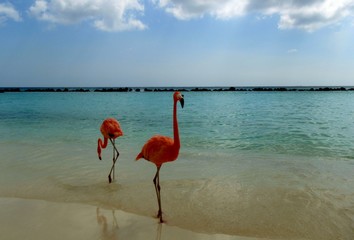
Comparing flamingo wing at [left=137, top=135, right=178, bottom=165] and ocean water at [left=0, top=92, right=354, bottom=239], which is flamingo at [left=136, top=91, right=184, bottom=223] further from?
ocean water at [left=0, top=92, right=354, bottom=239]

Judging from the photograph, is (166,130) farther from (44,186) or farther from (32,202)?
(32,202)

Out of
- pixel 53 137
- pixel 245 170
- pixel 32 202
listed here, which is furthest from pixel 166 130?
pixel 32 202

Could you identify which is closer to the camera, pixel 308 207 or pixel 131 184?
pixel 308 207

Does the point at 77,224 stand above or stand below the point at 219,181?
above

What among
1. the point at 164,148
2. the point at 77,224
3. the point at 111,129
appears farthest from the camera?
the point at 111,129

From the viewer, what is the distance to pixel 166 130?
1436 centimetres

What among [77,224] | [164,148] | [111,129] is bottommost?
[77,224]

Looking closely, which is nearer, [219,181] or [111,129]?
[219,181]

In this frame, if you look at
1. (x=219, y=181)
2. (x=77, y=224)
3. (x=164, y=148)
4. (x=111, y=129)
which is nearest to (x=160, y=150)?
(x=164, y=148)

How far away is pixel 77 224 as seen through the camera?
4504 mm

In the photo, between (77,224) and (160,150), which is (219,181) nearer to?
(160,150)

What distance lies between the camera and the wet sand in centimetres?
414

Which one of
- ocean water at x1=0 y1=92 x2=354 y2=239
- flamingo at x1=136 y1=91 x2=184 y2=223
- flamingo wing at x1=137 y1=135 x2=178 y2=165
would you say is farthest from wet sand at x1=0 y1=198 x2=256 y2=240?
flamingo wing at x1=137 y1=135 x2=178 y2=165

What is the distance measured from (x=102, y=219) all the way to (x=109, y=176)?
6.40 ft
